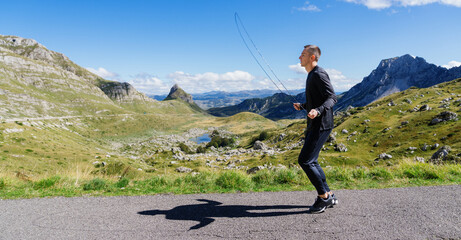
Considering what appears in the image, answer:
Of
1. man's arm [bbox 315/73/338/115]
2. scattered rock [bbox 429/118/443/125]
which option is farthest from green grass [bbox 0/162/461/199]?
scattered rock [bbox 429/118/443/125]

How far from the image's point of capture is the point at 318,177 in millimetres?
6211

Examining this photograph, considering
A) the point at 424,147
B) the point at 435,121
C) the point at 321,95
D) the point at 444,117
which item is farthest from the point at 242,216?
the point at 444,117

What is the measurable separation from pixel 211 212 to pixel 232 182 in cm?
239

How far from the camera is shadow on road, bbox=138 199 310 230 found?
5.79 m

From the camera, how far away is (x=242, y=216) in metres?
5.79

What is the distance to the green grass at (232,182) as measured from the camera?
7.95 metres

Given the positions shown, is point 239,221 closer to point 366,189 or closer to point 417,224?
point 417,224

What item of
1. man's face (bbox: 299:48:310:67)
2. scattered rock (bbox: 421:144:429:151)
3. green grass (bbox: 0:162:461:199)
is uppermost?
man's face (bbox: 299:48:310:67)

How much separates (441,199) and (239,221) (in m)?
5.67

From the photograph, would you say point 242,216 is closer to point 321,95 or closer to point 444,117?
point 321,95

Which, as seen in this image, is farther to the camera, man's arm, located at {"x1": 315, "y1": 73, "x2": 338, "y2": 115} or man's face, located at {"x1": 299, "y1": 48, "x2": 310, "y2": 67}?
man's face, located at {"x1": 299, "y1": 48, "x2": 310, "y2": 67}

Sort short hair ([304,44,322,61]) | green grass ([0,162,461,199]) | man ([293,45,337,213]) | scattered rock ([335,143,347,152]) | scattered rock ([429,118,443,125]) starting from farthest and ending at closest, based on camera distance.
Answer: scattered rock ([335,143,347,152]) → scattered rock ([429,118,443,125]) → green grass ([0,162,461,199]) → short hair ([304,44,322,61]) → man ([293,45,337,213])

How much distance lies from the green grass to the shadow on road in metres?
1.51

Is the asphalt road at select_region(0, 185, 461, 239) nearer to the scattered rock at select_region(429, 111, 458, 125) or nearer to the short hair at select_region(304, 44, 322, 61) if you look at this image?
the short hair at select_region(304, 44, 322, 61)
